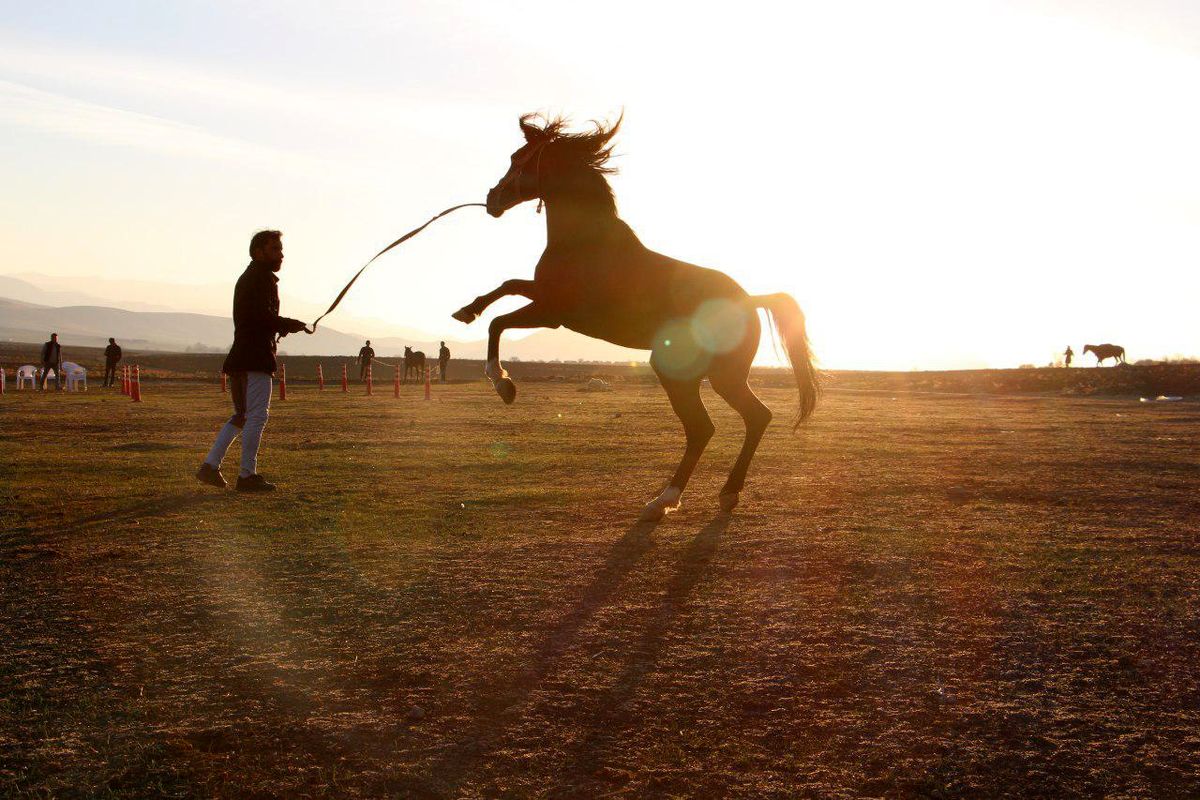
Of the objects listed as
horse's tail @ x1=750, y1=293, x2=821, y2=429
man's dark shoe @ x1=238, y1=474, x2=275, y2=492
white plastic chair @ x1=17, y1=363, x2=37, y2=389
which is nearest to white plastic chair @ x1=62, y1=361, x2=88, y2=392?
white plastic chair @ x1=17, y1=363, x2=37, y2=389

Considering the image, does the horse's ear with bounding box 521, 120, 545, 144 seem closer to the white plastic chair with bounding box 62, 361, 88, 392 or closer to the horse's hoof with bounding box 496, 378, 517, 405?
the horse's hoof with bounding box 496, 378, 517, 405

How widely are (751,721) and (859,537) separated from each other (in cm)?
357

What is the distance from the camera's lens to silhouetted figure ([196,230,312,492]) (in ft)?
27.7

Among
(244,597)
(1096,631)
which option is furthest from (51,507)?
(1096,631)

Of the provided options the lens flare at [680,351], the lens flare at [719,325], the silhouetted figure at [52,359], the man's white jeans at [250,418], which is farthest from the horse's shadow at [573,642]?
the silhouetted figure at [52,359]

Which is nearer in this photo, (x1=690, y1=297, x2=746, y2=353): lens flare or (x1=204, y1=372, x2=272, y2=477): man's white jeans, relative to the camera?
(x1=690, y1=297, x2=746, y2=353): lens flare

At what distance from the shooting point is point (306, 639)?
439 centimetres

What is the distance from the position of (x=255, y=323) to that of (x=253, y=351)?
0.77ft

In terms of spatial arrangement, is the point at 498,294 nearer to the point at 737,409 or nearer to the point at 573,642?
the point at 737,409

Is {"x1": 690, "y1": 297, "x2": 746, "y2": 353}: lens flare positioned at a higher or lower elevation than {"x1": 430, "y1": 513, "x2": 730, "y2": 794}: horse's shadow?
higher

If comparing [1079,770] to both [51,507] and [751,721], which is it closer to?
[751,721]

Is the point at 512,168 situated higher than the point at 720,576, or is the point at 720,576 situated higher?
the point at 512,168

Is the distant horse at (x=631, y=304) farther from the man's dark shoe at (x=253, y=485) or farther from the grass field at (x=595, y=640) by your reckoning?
the man's dark shoe at (x=253, y=485)

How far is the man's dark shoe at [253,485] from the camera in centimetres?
877
